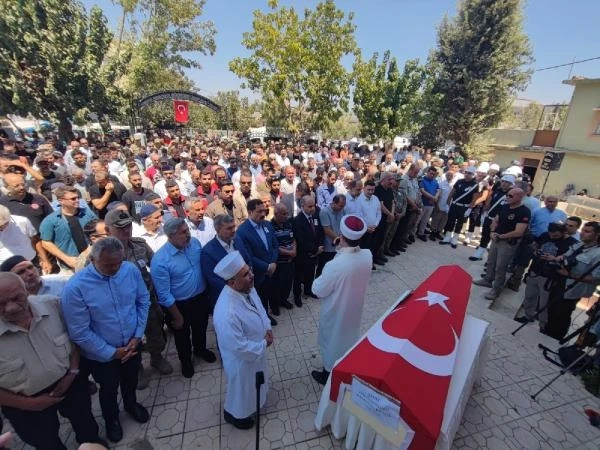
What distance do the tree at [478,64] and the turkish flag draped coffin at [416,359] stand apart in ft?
64.8

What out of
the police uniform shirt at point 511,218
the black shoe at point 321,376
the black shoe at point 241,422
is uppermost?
the police uniform shirt at point 511,218

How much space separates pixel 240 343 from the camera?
100 inches

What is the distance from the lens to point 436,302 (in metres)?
2.92

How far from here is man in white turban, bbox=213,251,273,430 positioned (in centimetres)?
252

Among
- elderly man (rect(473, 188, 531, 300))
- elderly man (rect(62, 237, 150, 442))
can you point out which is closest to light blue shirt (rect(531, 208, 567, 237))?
elderly man (rect(473, 188, 531, 300))

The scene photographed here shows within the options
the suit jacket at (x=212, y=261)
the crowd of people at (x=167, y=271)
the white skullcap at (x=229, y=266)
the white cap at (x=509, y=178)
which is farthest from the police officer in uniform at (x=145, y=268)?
the white cap at (x=509, y=178)

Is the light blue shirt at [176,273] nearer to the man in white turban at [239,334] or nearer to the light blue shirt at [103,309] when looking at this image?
the light blue shirt at [103,309]

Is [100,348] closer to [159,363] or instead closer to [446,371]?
[159,363]

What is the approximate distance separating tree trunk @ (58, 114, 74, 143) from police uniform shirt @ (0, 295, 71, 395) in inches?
644

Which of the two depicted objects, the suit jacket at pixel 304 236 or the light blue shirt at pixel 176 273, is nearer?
the light blue shirt at pixel 176 273

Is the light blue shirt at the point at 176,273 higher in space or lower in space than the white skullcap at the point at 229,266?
lower

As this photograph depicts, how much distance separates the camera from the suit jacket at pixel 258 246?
12.8 ft

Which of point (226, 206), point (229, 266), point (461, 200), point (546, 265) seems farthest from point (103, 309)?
point (461, 200)

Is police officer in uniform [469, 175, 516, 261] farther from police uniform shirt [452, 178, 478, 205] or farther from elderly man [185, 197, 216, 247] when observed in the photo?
elderly man [185, 197, 216, 247]
